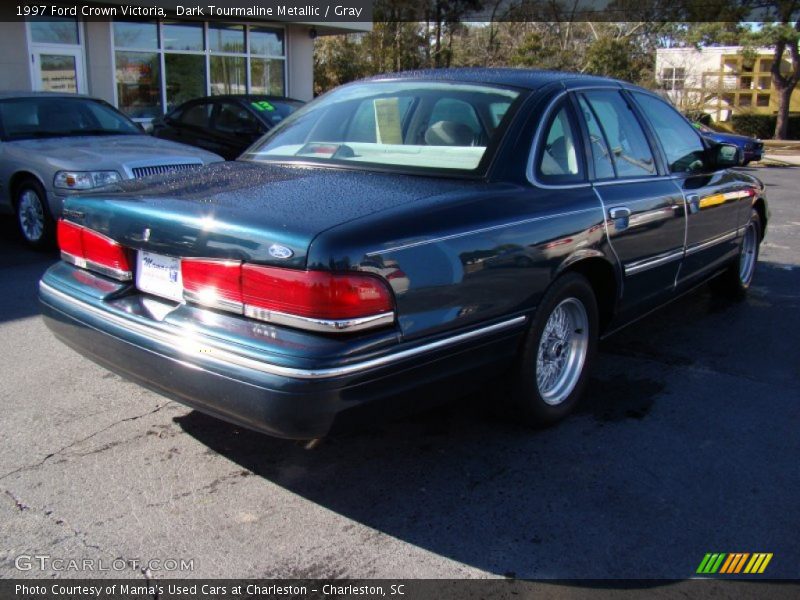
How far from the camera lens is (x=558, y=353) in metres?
3.84

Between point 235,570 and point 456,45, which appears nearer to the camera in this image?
point 235,570

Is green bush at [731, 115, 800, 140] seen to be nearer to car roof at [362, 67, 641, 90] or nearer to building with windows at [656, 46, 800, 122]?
building with windows at [656, 46, 800, 122]

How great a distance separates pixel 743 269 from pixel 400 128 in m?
3.82

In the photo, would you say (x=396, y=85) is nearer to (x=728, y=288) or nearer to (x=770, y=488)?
(x=770, y=488)

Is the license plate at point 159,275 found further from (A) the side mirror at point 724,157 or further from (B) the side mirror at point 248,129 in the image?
(B) the side mirror at point 248,129

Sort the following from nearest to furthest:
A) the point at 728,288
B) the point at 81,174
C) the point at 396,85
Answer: the point at 396,85
the point at 728,288
the point at 81,174

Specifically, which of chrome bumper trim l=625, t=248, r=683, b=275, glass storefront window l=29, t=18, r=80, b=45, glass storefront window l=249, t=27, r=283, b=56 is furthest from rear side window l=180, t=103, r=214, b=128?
chrome bumper trim l=625, t=248, r=683, b=275

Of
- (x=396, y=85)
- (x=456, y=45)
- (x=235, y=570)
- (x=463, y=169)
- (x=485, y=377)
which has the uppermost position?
(x=456, y=45)

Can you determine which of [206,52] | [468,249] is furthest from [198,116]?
[468,249]

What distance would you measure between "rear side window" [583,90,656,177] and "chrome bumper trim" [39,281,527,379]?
1413 mm

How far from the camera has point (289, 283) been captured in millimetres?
2623

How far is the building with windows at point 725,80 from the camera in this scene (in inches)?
1259

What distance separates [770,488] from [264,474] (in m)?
2.19

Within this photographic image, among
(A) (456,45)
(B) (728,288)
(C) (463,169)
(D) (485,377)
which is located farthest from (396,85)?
(A) (456,45)
